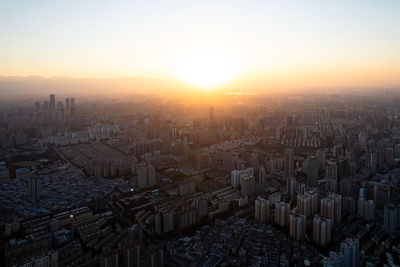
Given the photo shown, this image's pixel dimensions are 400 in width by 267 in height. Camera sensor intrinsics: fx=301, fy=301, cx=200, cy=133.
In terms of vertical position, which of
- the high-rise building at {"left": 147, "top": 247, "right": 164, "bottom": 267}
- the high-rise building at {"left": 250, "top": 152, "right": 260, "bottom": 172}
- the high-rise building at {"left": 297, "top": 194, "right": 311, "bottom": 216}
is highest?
the high-rise building at {"left": 250, "top": 152, "right": 260, "bottom": 172}

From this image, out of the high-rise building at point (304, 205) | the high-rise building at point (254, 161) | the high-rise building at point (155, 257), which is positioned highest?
the high-rise building at point (254, 161)

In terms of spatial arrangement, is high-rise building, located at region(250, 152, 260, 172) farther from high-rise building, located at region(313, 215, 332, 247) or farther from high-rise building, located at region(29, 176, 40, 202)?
high-rise building, located at region(29, 176, 40, 202)

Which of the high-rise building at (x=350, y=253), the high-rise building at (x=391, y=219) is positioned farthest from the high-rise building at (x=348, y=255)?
the high-rise building at (x=391, y=219)

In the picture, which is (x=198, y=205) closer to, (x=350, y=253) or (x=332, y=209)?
(x=332, y=209)

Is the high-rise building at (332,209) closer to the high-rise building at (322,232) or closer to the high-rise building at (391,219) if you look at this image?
the high-rise building at (322,232)

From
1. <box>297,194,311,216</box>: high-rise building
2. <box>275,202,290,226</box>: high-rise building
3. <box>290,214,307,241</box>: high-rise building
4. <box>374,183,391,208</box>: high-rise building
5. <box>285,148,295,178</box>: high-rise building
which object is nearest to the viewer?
<box>290,214,307,241</box>: high-rise building

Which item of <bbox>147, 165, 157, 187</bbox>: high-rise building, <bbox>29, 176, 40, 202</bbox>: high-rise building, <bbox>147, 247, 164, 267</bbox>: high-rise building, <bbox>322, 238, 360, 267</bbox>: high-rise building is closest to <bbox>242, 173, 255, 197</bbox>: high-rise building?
<bbox>147, 165, 157, 187</bbox>: high-rise building

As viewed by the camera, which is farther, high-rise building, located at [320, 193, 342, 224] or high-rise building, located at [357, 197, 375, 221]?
high-rise building, located at [357, 197, 375, 221]

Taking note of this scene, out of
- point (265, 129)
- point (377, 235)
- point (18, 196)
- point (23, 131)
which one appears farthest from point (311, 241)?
point (23, 131)
